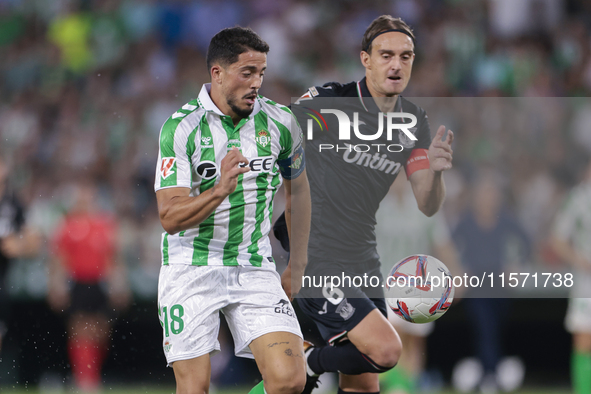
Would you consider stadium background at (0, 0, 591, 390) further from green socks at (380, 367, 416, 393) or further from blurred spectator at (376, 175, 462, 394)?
green socks at (380, 367, 416, 393)

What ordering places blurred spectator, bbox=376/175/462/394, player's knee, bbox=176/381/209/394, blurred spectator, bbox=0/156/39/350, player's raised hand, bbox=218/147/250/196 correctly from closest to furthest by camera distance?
1. player's raised hand, bbox=218/147/250/196
2. player's knee, bbox=176/381/209/394
3. blurred spectator, bbox=376/175/462/394
4. blurred spectator, bbox=0/156/39/350

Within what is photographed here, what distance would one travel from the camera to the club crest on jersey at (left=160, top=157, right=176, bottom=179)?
3.92 m

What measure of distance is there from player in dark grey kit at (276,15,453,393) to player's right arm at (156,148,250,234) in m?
1.06

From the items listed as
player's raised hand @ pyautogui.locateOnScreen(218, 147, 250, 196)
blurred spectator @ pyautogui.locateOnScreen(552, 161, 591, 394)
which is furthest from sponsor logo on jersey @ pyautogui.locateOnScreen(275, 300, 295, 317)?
blurred spectator @ pyautogui.locateOnScreen(552, 161, 591, 394)

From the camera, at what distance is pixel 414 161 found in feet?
15.9

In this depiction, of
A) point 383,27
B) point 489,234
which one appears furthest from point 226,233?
point 489,234

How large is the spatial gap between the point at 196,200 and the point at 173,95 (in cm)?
631

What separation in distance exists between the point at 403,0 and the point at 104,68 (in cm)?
424

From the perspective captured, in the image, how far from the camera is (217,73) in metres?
4.15

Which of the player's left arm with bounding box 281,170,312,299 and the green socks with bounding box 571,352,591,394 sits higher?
the player's left arm with bounding box 281,170,312,299

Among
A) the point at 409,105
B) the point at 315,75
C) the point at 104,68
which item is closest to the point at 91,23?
the point at 104,68

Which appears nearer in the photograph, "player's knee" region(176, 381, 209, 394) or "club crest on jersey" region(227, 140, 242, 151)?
"player's knee" region(176, 381, 209, 394)

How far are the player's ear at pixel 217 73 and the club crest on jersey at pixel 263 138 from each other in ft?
1.16

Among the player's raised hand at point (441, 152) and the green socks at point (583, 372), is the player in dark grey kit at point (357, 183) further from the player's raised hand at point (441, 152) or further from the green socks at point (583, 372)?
the green socks at point (583, 372)
